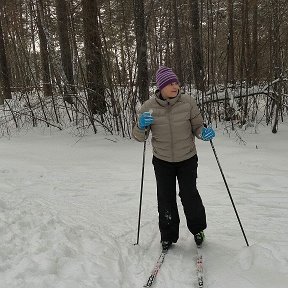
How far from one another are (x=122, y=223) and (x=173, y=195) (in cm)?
109

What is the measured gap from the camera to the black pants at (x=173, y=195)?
4.00m

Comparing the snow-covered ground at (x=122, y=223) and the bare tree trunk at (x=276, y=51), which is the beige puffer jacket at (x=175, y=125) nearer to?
the snow-covered ground at (x=122, y=223)

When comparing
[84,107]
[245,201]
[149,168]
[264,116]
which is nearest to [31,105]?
[84,107]

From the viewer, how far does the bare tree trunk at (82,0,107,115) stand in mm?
9430

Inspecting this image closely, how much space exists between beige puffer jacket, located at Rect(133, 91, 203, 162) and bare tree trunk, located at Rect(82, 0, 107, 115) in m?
5.83

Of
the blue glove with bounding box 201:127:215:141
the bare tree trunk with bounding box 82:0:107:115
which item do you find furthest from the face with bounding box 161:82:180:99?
the bare tree trunk with bounding box 82:0:107:115

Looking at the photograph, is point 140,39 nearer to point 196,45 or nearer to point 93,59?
point 93,59

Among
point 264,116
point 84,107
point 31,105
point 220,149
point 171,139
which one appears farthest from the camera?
point 31,105

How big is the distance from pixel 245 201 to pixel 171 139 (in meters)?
2.19

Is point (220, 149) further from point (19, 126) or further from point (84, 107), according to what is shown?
point (19, 126)

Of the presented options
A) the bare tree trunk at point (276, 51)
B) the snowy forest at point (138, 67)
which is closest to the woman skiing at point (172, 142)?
the snowy forest at point (138, 67)

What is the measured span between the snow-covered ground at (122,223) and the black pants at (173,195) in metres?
0.24

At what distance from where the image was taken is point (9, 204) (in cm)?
480

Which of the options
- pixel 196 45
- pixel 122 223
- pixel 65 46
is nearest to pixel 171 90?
pixel 122 223
